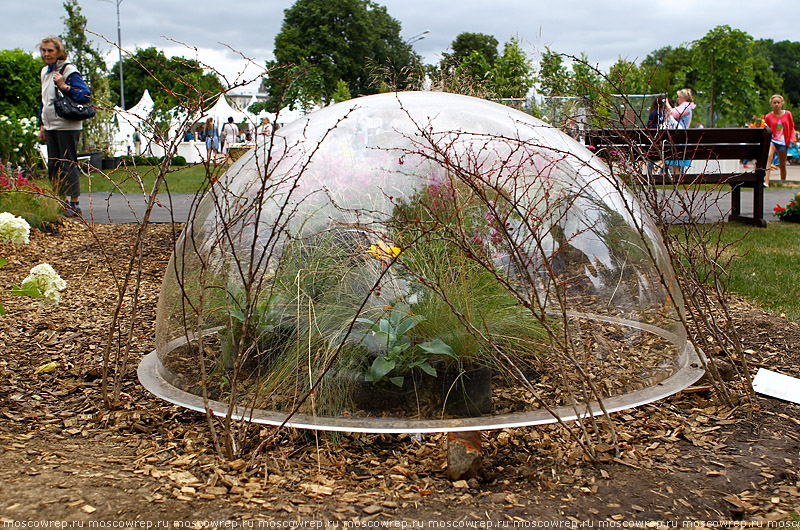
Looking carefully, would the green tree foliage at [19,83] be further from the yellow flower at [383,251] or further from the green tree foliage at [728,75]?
the green tree foliage at [728,75]

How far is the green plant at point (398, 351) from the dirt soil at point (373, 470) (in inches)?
13.0

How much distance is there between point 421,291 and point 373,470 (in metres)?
0.66

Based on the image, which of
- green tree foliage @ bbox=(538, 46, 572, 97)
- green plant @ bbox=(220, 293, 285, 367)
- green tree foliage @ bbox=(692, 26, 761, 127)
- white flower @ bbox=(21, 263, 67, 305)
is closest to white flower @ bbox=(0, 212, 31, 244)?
white flower @ bbox=(21, 263, 67, 305)

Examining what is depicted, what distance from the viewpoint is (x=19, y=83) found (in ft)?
57.6

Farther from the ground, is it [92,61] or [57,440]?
[92,61]

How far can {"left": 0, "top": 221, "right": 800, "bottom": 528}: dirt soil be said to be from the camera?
6.65 feet

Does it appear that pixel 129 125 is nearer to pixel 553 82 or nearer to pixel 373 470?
pixel 553 82

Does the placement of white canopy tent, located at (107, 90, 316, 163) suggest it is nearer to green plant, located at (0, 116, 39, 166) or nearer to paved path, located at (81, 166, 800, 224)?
paved path, located at (81, 166, 800, 224)

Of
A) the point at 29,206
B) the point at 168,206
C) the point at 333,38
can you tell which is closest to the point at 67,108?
the point at 29,206

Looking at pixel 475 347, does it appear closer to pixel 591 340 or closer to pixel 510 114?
pixel 591 340

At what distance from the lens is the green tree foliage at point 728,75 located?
18.6 meters

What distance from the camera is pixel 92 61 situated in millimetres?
34344

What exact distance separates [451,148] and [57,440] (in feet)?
6.30

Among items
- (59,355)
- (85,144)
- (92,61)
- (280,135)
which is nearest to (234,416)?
(280,135)
